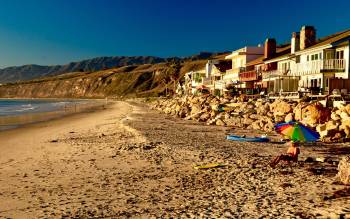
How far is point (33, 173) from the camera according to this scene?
1506 centimetres

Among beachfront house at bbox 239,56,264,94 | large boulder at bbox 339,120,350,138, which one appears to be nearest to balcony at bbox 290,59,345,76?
large boulder at bbox 339,120,350,138

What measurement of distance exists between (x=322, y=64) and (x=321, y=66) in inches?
8.6

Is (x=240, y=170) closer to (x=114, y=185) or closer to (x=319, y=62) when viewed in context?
(x=114, y=185)

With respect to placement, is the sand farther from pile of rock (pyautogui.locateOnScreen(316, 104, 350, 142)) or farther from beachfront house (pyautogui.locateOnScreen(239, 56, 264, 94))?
beachfront house (pyautogui.locateOnScreen(239, 56, 264, 94))

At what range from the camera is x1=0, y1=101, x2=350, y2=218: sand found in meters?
10.1

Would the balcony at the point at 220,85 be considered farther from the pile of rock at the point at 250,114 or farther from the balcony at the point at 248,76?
the pile of rock at the point at 250,114

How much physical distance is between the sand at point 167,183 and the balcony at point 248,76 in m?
30.8

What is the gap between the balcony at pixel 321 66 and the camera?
1286 inches

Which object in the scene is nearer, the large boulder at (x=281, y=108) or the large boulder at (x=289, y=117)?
the large boulder at (x=289, y=117)

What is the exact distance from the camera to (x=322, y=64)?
33500 mm

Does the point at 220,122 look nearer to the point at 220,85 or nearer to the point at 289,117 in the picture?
the point at 289,117

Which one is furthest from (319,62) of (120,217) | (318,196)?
(120,217)

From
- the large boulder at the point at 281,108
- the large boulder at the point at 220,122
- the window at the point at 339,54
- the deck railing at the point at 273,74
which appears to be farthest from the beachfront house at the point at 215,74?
the large boulder at the point at 281,108

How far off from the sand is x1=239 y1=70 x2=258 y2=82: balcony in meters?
30.8
